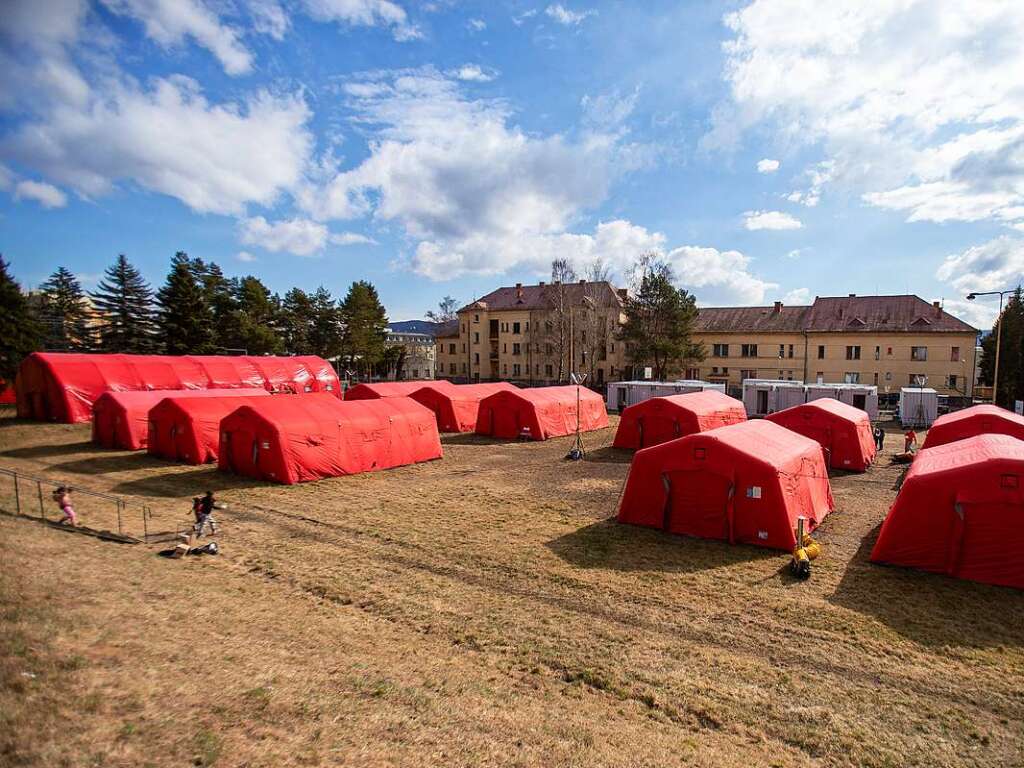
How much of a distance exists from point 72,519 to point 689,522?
15.1 m

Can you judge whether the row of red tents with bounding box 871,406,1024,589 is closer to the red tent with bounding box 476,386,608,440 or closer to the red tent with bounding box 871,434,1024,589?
the red tent with bounding box 871,434,1024,589

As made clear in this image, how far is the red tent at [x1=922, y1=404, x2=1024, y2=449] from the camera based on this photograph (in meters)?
21.0

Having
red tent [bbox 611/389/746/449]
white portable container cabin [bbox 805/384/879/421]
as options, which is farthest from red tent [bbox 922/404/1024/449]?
white portable container cabin [bbox 805/384/879/421]

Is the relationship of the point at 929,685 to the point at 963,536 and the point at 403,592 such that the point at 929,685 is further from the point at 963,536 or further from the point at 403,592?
the point at 403,592

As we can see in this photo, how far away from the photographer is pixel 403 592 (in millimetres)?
9828

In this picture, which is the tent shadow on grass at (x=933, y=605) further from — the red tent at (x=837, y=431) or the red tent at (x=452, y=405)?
the red tent at (x=452, y=405)

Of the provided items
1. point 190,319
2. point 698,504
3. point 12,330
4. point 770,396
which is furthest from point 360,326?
point 698,504

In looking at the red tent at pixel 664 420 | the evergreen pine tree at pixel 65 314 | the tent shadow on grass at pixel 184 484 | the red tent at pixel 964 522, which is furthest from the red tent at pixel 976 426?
the evergreen pine tree at pixel 65 314

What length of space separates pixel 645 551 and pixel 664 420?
14165 millimetres

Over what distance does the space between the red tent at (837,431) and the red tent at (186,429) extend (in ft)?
81.1

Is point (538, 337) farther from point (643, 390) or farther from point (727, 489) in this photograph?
point (727, 489)

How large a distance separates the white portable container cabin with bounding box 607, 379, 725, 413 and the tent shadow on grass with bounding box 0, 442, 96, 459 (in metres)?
30.2

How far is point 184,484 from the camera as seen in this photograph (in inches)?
712

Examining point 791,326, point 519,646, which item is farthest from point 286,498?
point 791,326
